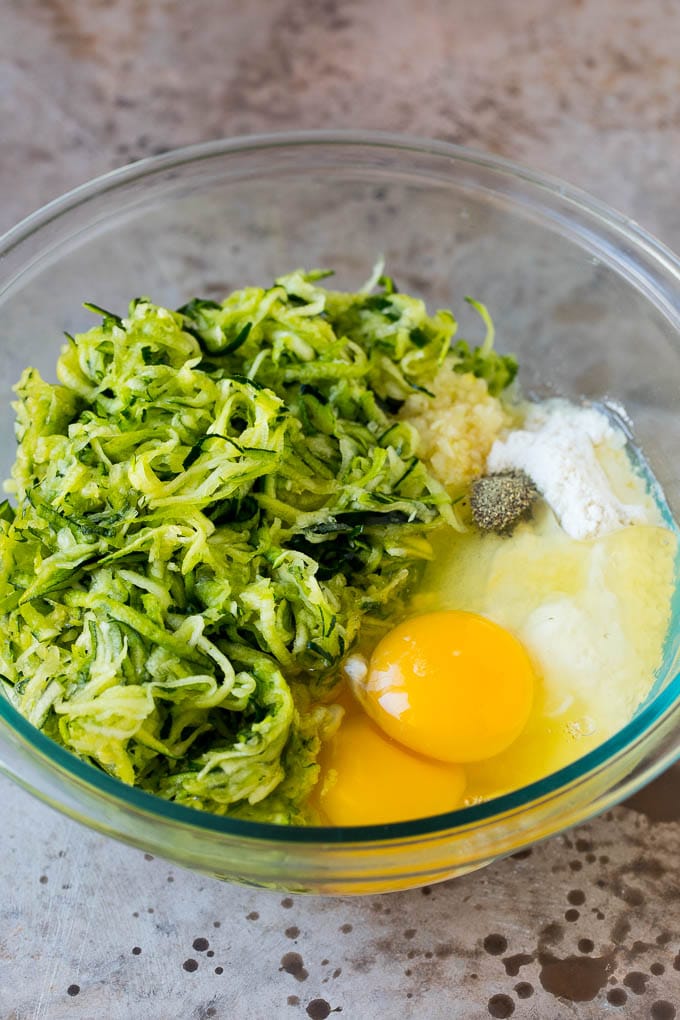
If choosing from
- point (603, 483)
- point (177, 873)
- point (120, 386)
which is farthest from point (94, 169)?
point (177, 873)

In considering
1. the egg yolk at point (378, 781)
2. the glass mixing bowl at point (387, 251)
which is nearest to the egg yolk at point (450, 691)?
the egg yolk at point (378, 781)

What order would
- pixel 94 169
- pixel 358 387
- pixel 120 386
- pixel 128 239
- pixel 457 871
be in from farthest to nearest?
1. pixel 94 169
2. pixel 128 239
3. pixel 358 387
4. pixel 120 386
5. pixel 457 871

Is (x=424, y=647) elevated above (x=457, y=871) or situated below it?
above

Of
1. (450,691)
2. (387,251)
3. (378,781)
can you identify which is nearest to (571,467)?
(450,691)

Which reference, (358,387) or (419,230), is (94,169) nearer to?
(419,230)

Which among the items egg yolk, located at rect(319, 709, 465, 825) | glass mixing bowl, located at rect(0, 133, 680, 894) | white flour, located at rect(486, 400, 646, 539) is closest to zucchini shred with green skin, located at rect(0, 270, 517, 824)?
egg yolk, located at rect(319, 709, 465, 825)

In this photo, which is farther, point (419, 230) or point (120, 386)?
point (419, 230)
